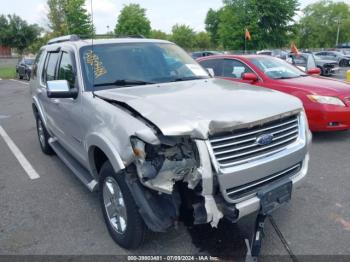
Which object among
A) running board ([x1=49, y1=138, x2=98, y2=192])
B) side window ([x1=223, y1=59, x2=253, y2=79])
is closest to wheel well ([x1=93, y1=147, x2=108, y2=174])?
running board ([x1=49, y1=138, x2=98, y2=192])

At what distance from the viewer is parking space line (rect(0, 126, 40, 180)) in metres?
5.11

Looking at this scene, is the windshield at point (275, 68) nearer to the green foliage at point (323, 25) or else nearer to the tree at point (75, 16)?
the tree at point (75, 16)

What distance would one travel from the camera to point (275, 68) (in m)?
7.13

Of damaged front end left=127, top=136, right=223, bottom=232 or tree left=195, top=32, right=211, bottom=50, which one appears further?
tree left=195, top=32, right=211, bottom=50

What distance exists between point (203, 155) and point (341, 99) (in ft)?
14.7

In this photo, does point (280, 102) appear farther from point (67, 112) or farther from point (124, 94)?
point (67, 112)

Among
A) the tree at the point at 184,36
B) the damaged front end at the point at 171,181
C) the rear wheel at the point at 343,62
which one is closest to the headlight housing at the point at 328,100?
the damaged front end at the point at 171,181

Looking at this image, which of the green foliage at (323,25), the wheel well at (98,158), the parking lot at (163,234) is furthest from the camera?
the green foliage at (323,25)

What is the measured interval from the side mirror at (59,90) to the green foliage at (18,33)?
Result: 49.5m

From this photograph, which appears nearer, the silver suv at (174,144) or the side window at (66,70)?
the silver suv at (174,144)

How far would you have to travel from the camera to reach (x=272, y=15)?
3200cm

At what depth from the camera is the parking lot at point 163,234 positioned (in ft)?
10.3

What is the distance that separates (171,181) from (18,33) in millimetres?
52716

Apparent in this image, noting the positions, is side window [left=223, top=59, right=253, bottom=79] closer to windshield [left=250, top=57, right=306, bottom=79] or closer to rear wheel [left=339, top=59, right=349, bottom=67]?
windshield [left=250, top=57, right=306, bottom=79]
